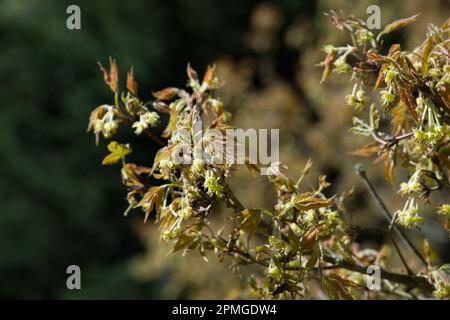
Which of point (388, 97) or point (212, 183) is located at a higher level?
point (388, 97)

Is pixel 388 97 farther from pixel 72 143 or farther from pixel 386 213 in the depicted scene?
pixel 72 143

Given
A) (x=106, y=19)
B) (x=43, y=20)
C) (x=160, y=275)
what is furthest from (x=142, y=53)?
(x=160, y=275)

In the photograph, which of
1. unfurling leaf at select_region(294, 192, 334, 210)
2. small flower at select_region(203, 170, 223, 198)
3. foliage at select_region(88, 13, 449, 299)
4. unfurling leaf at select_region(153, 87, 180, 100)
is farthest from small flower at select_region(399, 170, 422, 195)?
unfurling leaf at select_region(153, 87, 180, 100)

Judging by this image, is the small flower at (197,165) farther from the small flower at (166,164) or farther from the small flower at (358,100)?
the small flower at (358,100)

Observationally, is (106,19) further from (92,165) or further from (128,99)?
(128,99)

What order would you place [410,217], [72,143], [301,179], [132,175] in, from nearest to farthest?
[410,217] → [301,179] → [132,175] → [72,143]

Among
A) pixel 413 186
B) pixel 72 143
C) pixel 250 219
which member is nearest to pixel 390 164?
pixel 413 186

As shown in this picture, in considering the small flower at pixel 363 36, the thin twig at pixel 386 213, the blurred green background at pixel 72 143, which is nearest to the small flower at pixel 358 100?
the small flower at pixel 363 36
